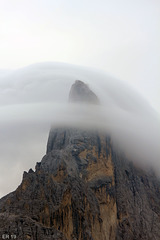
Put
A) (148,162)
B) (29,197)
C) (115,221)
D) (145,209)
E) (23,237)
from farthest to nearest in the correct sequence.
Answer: (148,162)
(145,209)
(115,221)
(29,197)
(23,237)

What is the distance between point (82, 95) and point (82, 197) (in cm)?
4997

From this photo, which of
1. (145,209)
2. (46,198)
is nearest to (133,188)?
(145,209)

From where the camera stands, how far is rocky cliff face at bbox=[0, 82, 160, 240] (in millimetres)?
92500

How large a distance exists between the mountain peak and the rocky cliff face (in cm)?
130

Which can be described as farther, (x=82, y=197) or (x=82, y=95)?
(x=82, y=95)

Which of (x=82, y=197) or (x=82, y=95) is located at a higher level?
(x=82, y=95)

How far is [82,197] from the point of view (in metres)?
107

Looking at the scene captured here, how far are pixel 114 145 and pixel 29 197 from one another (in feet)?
164

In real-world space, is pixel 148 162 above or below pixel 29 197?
above

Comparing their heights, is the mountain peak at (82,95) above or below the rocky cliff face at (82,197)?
above

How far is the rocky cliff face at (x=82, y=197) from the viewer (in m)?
92.5

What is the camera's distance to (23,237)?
76.9 meters

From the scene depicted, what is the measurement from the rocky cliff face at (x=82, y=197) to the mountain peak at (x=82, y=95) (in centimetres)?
130

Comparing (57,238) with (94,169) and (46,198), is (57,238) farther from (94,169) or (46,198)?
(94,169)
